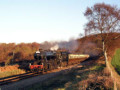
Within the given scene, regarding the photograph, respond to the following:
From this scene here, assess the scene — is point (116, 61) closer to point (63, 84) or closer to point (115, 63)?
point (115, 63)

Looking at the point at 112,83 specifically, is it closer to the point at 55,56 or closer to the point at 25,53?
the point at 55,56

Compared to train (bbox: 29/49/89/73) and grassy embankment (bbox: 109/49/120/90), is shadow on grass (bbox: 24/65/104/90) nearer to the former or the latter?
grassy embankment (bbox: 109/49/120/90)

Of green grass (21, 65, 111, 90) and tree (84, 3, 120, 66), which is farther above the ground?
tree (84, 3, 120, 66)


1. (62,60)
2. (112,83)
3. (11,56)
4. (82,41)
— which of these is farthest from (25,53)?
(112,83)

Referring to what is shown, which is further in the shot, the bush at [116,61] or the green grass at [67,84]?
the bush at [116,61]

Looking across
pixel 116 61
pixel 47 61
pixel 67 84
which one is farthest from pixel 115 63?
pixel 47 61

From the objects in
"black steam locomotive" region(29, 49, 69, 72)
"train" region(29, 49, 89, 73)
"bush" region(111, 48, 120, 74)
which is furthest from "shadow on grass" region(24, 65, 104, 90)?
"black steam locomotive" region(29, 49, 69, 72)

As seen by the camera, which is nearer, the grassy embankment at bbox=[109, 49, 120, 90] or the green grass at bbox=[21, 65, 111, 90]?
the green grass at bbox=[21, 65, 111, 90]

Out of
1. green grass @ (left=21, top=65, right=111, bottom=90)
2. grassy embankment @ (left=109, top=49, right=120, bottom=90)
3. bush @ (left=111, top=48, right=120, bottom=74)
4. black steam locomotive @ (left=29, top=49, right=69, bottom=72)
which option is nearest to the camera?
green grass @ (left=21, top=65, right=111, bottom=90)

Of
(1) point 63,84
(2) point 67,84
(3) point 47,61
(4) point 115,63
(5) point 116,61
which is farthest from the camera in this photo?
(3) point 47,61

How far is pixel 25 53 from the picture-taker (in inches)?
1532

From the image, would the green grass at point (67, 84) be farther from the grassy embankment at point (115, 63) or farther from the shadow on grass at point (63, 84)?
the grassy embankment at point (115, 63)

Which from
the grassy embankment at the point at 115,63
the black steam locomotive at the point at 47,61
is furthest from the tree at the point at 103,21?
the black steam locomotive at the point at 47,61

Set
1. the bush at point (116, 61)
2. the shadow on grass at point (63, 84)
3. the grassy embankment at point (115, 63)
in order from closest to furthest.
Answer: the shadow on grass at point (63, 84), the grassy embankment at point (115, 63), the bush at point (116, 61)
